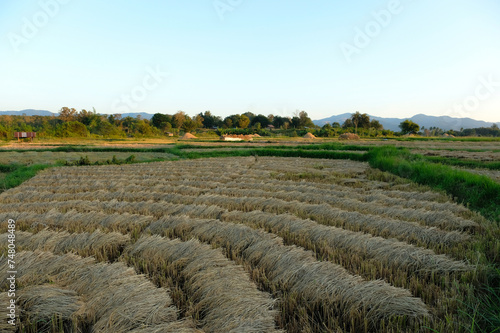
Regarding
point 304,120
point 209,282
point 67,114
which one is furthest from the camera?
point 304,120

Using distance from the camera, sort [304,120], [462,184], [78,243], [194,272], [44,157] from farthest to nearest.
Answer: [304,120], [44,157], [462,184], [78,243], [194,272]

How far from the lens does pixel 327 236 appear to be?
316 centimetres

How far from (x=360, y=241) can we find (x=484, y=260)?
1.00 m

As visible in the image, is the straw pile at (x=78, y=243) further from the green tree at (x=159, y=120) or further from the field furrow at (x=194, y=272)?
the green tree at (x=159, y=120)

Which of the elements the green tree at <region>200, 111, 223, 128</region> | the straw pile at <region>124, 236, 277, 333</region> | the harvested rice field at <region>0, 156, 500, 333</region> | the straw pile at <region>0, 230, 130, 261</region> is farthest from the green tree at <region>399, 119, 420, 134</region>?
the straw pile at <region>0, 230, 130, 261</region>

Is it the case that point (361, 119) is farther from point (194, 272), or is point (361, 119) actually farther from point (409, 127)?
point (194, 272)

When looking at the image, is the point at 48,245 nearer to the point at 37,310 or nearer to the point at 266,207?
the point at 37,310

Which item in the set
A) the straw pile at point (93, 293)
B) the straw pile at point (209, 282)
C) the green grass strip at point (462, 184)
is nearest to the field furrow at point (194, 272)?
the straw pile at point (209, 282)

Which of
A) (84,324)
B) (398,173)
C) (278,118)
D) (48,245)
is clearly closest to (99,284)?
(84,324)

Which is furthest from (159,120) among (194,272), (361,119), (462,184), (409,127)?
(194,272)

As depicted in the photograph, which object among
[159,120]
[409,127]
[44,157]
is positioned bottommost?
[44,157]

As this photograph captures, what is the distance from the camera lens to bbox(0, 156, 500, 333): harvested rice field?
1785 millimetres

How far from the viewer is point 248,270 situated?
2426mm

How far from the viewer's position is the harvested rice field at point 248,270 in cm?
179
